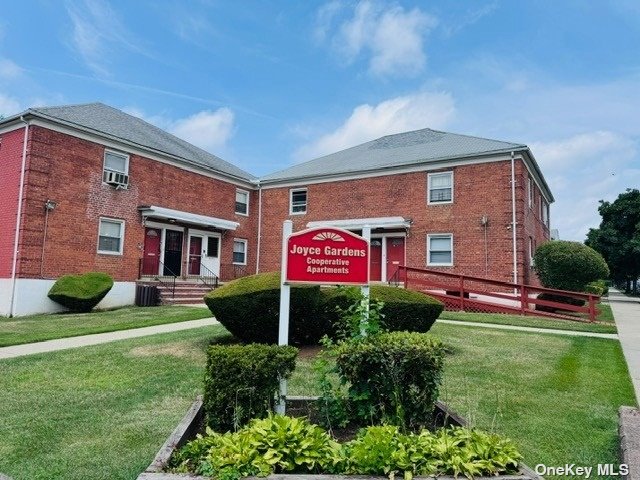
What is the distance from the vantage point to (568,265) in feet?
55.5

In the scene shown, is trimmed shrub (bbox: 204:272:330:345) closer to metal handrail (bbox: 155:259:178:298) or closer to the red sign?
the red sign

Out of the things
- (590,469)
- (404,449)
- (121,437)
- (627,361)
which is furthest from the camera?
(627,361)

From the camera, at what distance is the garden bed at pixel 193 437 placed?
108 inches

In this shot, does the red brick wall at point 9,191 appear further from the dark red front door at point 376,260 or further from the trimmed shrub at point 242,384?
the trimmed shrub at point 242,384

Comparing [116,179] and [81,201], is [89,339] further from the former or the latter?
[116,179]

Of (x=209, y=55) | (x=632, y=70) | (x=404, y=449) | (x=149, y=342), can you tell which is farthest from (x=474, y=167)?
(x=404, y=449)

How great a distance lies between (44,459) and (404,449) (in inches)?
117

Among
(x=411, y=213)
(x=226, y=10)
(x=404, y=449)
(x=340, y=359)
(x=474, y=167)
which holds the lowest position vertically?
(x=404, y=449)

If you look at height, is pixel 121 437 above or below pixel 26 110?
below

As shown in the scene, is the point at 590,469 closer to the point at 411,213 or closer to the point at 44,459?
the point at 44,459

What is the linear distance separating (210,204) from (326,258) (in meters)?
19.1

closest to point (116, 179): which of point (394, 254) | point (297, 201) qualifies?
point (297, 201)

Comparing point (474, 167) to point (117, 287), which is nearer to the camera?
point (117, 287)

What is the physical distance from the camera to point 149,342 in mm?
9031
